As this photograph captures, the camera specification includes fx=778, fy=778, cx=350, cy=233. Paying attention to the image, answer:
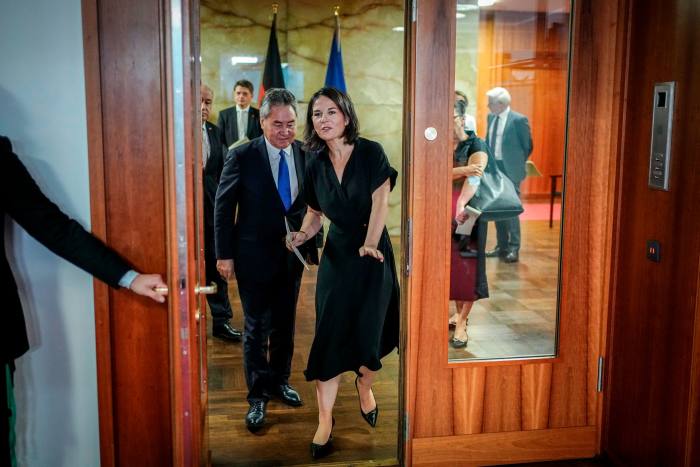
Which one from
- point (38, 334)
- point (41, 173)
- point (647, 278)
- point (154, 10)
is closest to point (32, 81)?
point (41, 173)

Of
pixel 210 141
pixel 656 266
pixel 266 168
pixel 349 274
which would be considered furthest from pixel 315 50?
pixel 656 266

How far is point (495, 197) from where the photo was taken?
2859mm

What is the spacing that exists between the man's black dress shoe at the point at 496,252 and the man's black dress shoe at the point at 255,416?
1.22 metres

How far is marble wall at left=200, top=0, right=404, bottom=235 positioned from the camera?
7242mm

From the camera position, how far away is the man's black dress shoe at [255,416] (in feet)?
10.8

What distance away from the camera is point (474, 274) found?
2879 millimetres

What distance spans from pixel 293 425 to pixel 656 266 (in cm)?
164

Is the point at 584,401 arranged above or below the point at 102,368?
below

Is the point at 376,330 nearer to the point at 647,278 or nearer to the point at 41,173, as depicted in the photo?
the point at 647,278

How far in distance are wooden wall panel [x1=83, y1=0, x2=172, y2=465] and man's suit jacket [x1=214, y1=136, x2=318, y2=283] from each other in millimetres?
1063

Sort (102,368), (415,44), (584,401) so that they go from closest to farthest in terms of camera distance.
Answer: (102,368) < (415,44) < (584,401)

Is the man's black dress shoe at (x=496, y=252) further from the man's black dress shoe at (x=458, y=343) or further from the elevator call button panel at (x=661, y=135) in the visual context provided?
the elevator call button panel at (x=661, y=135)

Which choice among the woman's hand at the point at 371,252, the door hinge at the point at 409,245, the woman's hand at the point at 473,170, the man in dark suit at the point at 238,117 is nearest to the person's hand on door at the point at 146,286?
the door hinge at the point at 409,245

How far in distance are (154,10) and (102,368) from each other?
1.08 meters
